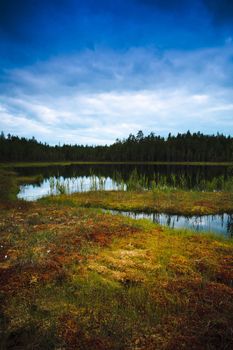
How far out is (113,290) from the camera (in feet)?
25.2

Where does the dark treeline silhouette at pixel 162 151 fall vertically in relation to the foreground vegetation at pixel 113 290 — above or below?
above

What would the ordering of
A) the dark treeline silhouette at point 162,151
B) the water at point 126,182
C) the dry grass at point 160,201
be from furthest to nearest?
the dark treeline silhouette at point 162,151 < the water at point 126,182 < the dry grass at point 160,201

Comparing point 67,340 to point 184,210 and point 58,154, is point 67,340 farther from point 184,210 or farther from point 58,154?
point 58,154

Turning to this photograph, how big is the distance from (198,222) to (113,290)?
13257 millimetres

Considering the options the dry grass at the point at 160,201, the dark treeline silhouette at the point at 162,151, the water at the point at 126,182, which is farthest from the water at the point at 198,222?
the dark treeline silhouette at the point at 162,151

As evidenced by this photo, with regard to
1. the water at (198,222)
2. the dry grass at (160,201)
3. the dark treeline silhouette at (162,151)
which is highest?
the dark treeline silhouette at (162,151)

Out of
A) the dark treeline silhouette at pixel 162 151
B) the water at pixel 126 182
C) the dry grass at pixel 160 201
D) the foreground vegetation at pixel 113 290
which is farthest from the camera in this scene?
the dark treeline silhouette at pixel 162 151

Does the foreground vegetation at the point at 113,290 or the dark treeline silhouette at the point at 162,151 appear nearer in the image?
the foreground vegetation at the point at 113,290

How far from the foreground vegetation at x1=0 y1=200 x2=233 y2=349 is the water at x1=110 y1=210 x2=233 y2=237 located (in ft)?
15.3

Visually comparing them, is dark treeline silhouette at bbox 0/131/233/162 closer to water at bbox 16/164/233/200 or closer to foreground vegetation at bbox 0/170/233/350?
water at bbox 16/164/233/200

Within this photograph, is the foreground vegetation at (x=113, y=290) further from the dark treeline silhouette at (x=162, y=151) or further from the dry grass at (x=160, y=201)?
the dark treeline silhouette at (x=162, y=151)

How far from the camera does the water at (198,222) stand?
17.5 metres

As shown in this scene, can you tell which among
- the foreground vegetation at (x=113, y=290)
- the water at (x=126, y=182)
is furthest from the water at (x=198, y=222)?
the water at (x=126, y=182)

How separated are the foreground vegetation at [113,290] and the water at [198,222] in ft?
15.3
